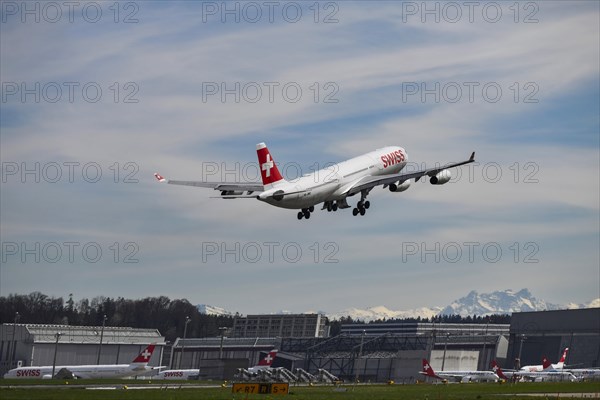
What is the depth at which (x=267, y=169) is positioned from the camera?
109500 millimetres

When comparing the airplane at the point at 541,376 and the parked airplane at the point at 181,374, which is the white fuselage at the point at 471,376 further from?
the parked airplane at the point at 181,374

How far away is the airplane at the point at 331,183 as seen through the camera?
10750 centimetres

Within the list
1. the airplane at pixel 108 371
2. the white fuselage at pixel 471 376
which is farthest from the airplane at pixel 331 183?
the white fuselage at pixel 471 376

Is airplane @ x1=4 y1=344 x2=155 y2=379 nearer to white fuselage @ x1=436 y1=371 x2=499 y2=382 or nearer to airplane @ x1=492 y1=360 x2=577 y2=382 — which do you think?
white fuselage @ x1=436 y1=371 x2=499 y2=382

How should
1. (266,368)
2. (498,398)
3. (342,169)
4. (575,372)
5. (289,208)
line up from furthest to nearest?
(575,372), (266,368), (342,169), (289,208), (498,398)

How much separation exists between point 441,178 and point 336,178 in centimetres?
1378

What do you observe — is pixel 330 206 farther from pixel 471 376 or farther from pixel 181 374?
pixel 471 376

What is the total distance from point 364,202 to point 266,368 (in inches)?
2199

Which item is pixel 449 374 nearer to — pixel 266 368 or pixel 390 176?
pixel 266 368

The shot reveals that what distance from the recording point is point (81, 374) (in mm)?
169500

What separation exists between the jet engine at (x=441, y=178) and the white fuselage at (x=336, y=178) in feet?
25.7

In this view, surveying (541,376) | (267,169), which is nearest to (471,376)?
(541,376)

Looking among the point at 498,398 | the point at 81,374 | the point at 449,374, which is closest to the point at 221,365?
the point at 81,374

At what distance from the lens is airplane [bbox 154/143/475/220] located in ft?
353
